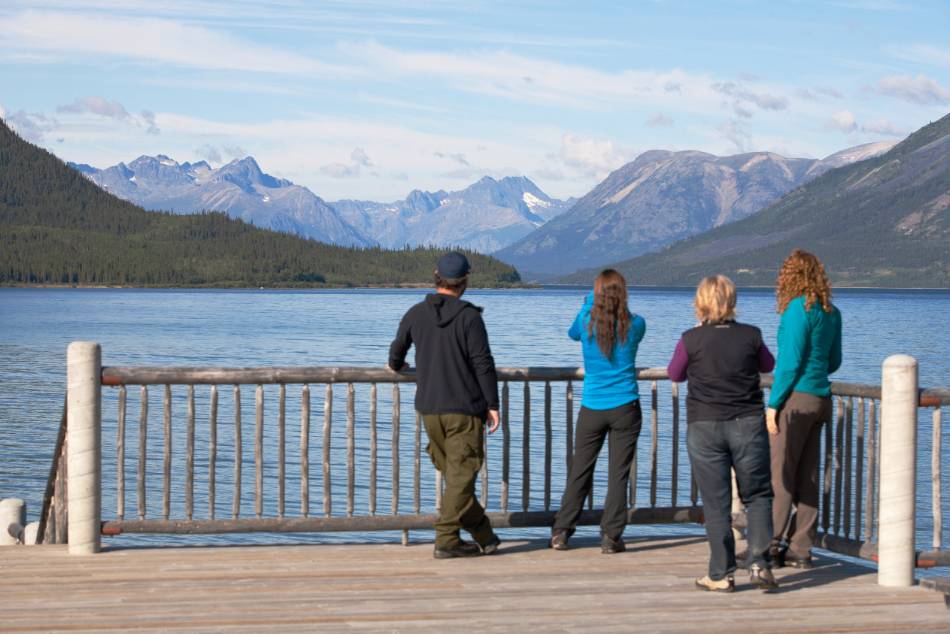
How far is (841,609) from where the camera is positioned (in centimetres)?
787

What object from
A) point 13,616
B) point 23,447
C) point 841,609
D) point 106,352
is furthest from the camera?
point 106,352

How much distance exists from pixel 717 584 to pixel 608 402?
1621 millimetres

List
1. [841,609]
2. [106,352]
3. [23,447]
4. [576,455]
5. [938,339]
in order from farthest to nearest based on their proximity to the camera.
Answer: [938,339]
[106,352]
[23,447]
[576,455]
[841,609]

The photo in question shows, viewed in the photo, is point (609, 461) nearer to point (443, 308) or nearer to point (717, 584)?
point (717, 584)

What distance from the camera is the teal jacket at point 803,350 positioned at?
8641mm

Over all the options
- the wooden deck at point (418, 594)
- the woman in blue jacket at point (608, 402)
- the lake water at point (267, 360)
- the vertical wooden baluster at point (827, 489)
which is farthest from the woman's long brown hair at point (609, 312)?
the lake water at point (267, 360)

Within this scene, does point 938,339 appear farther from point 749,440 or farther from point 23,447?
point 749,440

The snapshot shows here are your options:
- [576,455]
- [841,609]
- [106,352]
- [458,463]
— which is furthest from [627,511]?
[106,352]

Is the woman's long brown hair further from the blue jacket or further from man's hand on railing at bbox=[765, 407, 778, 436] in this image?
man's hand on railing at bbox=[765, 407, 778, 436]

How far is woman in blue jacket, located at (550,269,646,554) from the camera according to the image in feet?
30.0

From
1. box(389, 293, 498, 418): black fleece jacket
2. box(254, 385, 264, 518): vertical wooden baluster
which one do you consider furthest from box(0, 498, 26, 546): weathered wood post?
box(389, 293, 498, 418): black fleece jacket

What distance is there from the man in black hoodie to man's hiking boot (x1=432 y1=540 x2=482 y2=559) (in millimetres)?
16

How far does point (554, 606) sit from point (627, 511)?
2.03 meters

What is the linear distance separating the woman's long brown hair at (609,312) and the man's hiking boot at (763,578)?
1809mm
